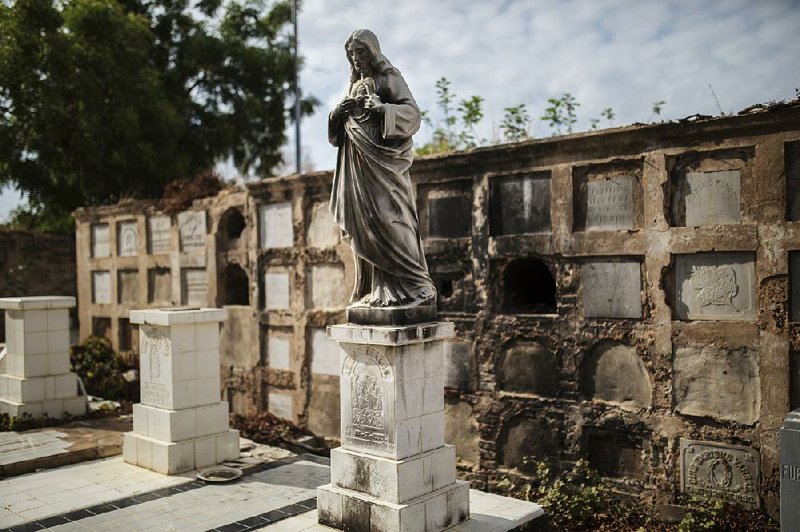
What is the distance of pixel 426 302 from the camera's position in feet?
19.4

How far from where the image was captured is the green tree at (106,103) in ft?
51.1

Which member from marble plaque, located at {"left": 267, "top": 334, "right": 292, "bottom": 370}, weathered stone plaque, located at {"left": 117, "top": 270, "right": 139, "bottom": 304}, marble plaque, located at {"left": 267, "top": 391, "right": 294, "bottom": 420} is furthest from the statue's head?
weathered stone plaque, located at {"left": 117, "top": 270, "right": 139, "bottom": 304}

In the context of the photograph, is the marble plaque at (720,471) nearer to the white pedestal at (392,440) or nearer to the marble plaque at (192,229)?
the white pedestal at (392,440)

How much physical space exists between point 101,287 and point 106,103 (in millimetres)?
4556

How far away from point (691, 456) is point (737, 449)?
0.47 meters

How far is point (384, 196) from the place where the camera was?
5.82 metres

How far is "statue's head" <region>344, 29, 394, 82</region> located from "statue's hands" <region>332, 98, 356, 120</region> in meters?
0.33

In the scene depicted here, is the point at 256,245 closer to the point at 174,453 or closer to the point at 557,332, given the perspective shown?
the point at 174,453

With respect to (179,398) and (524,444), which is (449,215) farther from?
(179,398)

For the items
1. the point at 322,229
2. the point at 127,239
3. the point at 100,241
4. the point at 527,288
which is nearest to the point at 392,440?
the point at 527,288

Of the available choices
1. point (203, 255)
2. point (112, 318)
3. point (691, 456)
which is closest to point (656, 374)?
point (691, 456)

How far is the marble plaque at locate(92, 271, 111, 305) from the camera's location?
14141mm

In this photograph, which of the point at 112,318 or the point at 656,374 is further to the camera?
the point at 112,318

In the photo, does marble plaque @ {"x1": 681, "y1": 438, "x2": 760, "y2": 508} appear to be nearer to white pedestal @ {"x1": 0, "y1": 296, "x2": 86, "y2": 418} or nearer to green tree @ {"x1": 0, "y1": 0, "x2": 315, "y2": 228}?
white pedestal @ {"x1": 0, "y1": 296, "x2": 86, "y2": 418}
